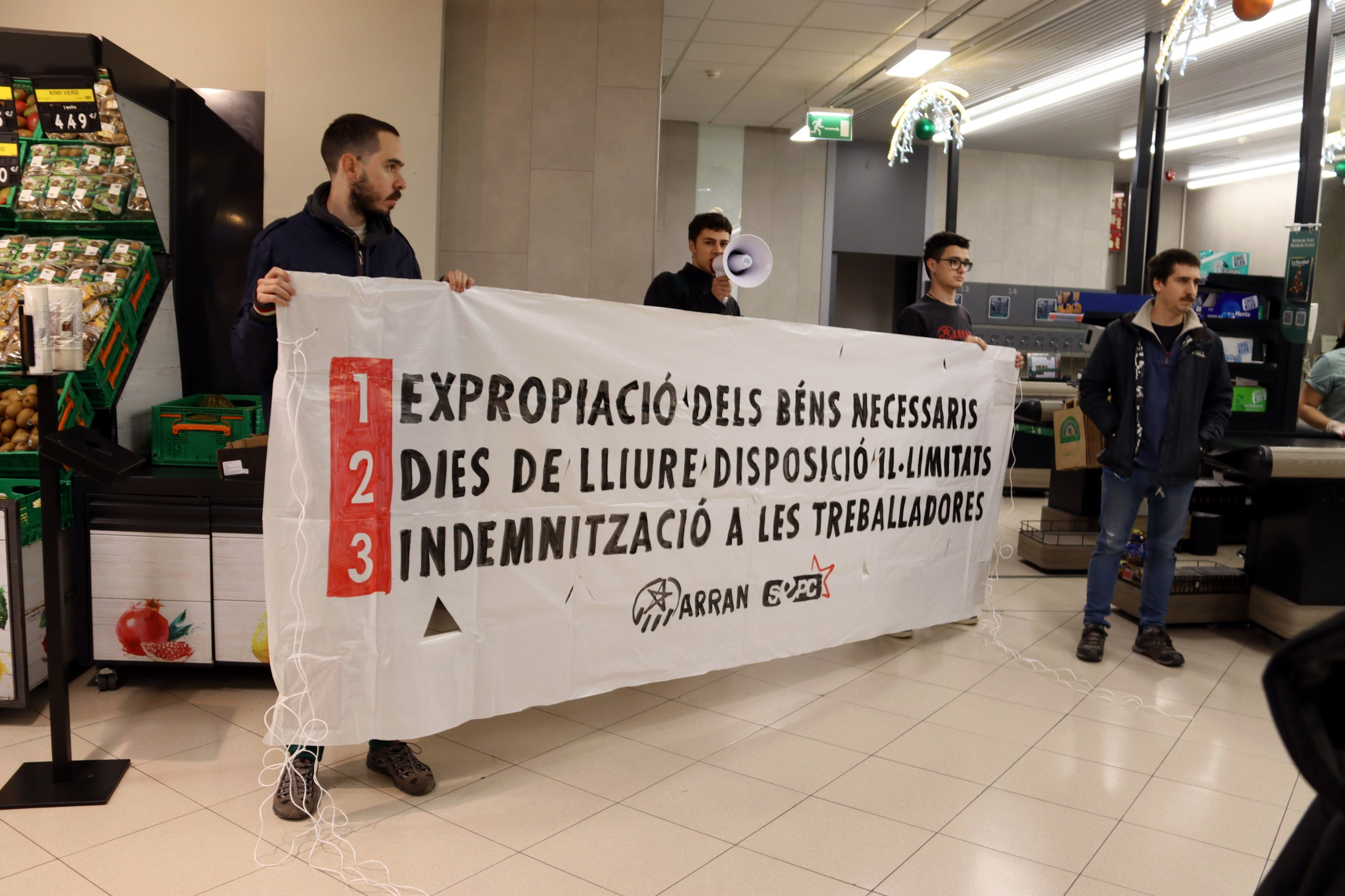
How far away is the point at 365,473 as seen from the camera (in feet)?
7.66

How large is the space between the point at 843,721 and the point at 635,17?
370 centimetres

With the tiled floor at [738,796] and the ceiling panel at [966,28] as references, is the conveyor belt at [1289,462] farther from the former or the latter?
the ceiling panel at [966,28]

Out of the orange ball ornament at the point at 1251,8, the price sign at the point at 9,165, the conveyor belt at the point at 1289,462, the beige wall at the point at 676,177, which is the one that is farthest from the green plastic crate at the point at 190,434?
the beige wall at the point at 676,177

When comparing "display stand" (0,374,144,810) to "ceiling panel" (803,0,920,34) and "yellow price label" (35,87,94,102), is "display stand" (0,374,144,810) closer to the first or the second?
"yellow price label" (35,87,94,102)

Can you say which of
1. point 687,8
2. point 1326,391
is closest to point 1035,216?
point 687,8

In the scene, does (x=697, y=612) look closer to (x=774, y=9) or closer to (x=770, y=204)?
(x=774, y=9)

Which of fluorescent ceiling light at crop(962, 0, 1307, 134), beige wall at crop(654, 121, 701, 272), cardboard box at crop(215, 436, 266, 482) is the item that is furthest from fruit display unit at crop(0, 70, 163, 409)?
beige wall at crop(654, 121, 701, 272)

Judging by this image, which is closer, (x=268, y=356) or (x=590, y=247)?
(x=268, y=356)

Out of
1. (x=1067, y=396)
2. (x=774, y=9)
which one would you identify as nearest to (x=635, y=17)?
(x=774, y=9)

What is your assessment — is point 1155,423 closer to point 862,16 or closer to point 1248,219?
point 862,16

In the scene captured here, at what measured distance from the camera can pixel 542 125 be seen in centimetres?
484

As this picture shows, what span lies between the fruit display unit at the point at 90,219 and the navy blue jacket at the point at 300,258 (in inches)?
48.8

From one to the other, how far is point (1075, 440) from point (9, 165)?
206 inches

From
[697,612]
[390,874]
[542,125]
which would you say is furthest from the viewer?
[542,125]
